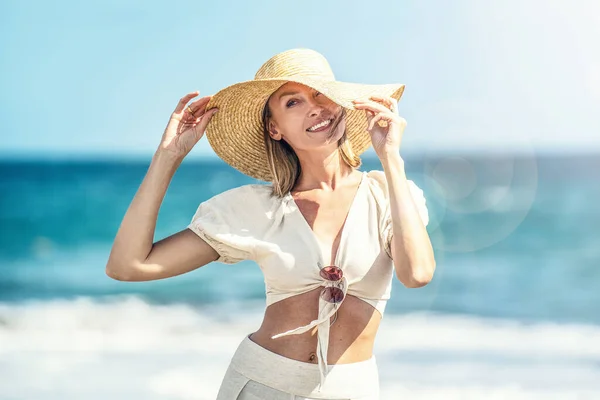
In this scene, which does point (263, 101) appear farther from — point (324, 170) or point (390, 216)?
point (390, 216)

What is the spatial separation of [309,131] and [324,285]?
18.3 inches

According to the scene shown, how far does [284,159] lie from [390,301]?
6.73 meters

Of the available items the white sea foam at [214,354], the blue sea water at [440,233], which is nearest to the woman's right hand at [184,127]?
the white sea foam at [214,354]

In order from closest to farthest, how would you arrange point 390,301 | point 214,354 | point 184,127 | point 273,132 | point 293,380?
1. point 293,380
2. point 184,127
3. point 273,132
4. point 214,354
5. point 390,301

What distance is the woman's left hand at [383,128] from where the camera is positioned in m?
2.46

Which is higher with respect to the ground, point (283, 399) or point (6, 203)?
point (6, 203)

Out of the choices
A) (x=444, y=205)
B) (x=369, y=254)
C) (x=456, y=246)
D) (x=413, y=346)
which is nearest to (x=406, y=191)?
(x=369, y=254)

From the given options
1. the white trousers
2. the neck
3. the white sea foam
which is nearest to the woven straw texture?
the neck

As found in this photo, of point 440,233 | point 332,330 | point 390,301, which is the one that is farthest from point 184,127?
point 440,233

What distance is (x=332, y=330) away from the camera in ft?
8.34

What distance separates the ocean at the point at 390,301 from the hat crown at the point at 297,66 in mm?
4229

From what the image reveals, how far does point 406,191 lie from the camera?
243 centimetres

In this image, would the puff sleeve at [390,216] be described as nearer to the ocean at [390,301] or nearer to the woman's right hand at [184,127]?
the woman's right hand at [184,127]

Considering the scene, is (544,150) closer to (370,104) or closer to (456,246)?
(456,246)
